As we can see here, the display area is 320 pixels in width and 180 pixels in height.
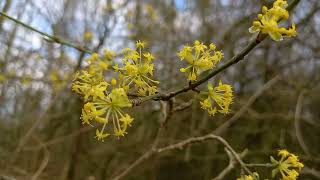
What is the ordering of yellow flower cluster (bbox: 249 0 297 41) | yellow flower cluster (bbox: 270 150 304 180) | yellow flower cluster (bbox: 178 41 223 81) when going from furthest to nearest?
yellow flower cluster (bbox: 270 150 304 180) < yellow flower cluster (bbox: 178 41 223 81) < yellow flower cluster (bbox: 249 0 297 41)

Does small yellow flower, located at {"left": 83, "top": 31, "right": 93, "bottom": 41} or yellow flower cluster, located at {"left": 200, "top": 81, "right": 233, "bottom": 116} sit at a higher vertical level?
small yellow flower, located at {"left": 83, "top": 31, "right": 93, "bottom": 41}

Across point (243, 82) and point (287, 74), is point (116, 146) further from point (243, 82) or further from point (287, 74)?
point (287, 74)

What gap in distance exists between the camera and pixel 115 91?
128 centimetres

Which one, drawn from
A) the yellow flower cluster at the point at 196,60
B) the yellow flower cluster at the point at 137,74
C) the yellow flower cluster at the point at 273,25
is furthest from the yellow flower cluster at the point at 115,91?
the yellow flower cluster at the point at 273,25

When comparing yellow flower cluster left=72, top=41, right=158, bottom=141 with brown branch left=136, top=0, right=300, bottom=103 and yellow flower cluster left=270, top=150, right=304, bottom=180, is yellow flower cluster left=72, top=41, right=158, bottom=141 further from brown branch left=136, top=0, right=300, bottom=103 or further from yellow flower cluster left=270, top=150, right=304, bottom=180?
yellow flower cluster left=270, top=150, right=304, bottom=180

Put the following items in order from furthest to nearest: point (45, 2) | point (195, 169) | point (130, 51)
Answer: point (195, 169), point (45, 2), point (130, 51)

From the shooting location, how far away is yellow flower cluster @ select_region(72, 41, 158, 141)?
1275mm

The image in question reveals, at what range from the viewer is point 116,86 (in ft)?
4.62

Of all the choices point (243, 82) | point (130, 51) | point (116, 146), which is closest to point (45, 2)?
point (116, 146)

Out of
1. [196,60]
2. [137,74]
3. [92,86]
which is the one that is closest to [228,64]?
[196,60]

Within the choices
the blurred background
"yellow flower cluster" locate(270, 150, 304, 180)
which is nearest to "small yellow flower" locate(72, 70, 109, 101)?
"yellow flower cluster" locate(270, 150, 304, 180)

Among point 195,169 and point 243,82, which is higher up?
point 243,82

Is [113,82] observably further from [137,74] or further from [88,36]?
[88,36]

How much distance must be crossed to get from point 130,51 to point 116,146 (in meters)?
4.44
